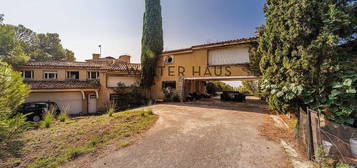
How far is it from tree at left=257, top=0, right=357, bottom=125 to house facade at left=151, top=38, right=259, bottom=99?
5.81 metres

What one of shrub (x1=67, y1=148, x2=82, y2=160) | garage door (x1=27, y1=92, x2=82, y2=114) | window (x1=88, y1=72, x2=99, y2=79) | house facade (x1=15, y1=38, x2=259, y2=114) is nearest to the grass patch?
shrub (x1=67, y1=148, x2=82, y2=160)

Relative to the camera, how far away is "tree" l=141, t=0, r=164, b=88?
1436 centimetres

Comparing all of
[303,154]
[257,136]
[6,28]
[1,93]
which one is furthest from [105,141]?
[6,28]

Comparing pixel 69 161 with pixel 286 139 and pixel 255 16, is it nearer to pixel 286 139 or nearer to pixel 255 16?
pixel 286 139

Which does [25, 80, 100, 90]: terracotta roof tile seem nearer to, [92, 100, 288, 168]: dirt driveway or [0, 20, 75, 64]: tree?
[0, 20, 75, 64]: tree

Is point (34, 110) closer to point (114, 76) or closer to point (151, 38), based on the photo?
point (114, 76)

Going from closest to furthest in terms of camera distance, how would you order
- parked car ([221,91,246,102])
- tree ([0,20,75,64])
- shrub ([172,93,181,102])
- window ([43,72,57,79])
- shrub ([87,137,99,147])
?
shrub ([87,137,99,147]) < shrub ([172,93,181,102]) < parked car ([221,91,246,102]) < window ([43,72,57,79]) < tree ([0,20,75,64])

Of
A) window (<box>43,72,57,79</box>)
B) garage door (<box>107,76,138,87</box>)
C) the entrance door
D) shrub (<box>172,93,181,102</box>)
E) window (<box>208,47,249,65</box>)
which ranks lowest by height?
the entrance door

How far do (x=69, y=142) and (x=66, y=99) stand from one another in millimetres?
13249

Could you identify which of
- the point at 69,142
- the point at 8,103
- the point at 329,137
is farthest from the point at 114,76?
the point at 329,137

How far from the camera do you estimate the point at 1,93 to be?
14.6 feet

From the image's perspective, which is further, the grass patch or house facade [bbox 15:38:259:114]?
house facade [bbox 15:38:259:114]

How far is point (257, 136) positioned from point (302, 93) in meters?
2.16

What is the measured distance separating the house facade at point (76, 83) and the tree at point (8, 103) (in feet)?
34.1
